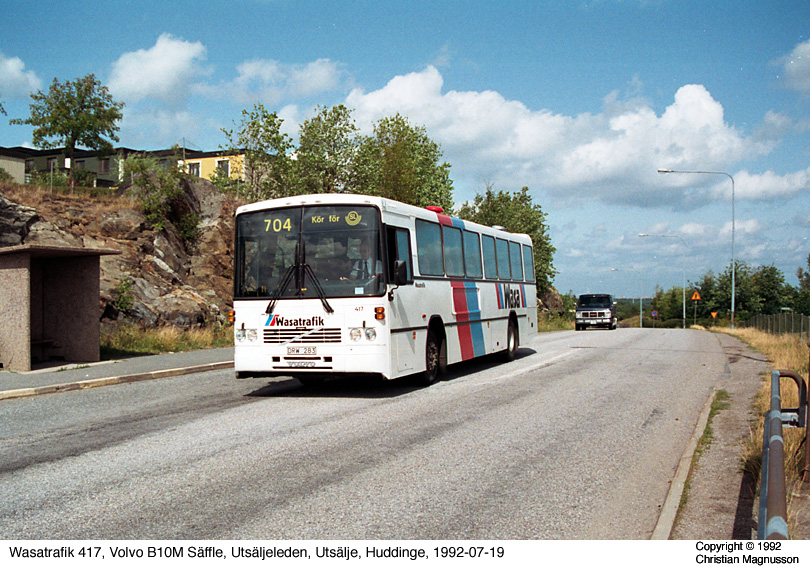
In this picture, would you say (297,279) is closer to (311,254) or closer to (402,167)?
(311,254)

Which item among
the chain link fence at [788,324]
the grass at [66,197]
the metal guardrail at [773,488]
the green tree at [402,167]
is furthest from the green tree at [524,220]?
the metal guardrail at [773,488]

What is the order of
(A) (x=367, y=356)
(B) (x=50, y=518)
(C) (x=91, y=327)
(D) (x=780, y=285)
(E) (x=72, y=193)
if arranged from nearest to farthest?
1. (B) (x=50, y=518)
2. (A) (x=367, y=356)
3. (C) (x=91, y=327)
4. (E) (x=72, y=193)
5. (D) (x=780, y=285)

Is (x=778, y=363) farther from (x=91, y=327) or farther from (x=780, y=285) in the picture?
(x=780, y=285)

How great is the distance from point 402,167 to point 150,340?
2822 cm

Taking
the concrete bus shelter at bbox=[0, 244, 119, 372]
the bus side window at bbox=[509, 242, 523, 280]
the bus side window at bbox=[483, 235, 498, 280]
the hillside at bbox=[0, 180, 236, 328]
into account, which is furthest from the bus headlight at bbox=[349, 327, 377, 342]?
the hillside at bbox=[0, 180, 236, 328]

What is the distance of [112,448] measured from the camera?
7.52 metres

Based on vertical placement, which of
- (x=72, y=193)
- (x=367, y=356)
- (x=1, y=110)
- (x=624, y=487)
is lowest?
(x=624, y=487)

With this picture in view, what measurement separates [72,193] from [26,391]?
56.2ft

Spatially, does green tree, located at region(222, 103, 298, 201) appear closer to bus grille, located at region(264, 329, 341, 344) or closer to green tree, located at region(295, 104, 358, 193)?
green tree, located at region(295, 104, 358, 193)

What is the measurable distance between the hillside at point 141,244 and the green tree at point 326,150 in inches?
302

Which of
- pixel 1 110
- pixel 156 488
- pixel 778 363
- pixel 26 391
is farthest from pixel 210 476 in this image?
pixel 1 110

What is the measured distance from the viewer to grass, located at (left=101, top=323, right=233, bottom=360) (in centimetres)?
1889

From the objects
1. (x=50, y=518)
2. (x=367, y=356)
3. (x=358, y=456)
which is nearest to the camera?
(x=50, y=518)

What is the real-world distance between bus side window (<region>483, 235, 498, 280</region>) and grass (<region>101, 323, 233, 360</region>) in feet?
29.2
